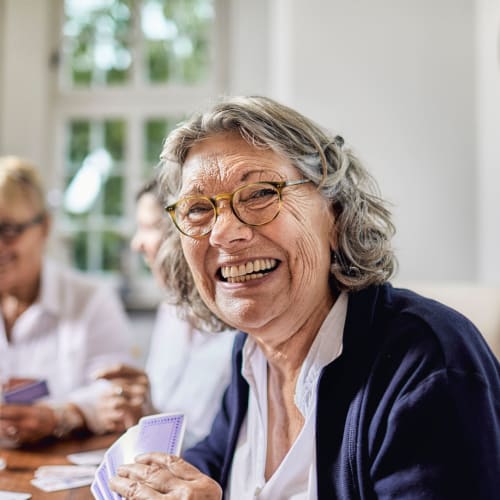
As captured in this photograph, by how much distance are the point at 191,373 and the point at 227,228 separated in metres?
0.87

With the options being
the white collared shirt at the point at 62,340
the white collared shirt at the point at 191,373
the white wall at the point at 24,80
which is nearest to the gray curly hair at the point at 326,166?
the white collared shirt at the point at 191,373

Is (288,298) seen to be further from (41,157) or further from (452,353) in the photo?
(41,157)

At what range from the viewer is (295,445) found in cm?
101

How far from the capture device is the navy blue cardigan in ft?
2.66

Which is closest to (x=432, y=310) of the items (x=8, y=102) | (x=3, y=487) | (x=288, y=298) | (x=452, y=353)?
(x=452, y=353)

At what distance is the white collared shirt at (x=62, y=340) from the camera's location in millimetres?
2117

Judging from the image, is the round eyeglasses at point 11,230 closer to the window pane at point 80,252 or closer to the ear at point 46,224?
the ear at point 46,224

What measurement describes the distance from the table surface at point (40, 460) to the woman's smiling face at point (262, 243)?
19.8 inches

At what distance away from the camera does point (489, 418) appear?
32.4 inches

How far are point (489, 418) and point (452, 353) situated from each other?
10cm

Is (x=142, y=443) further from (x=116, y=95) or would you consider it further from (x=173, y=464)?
(x=116, y=95)

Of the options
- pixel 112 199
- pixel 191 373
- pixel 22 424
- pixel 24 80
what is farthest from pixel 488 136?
pixel 24 80

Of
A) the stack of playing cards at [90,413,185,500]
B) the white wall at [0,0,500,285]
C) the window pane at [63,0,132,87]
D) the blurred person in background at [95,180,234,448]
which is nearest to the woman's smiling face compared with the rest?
the stack of playing cards at [90,413,185,500]

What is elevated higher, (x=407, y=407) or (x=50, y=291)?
(x=50, y=291)
